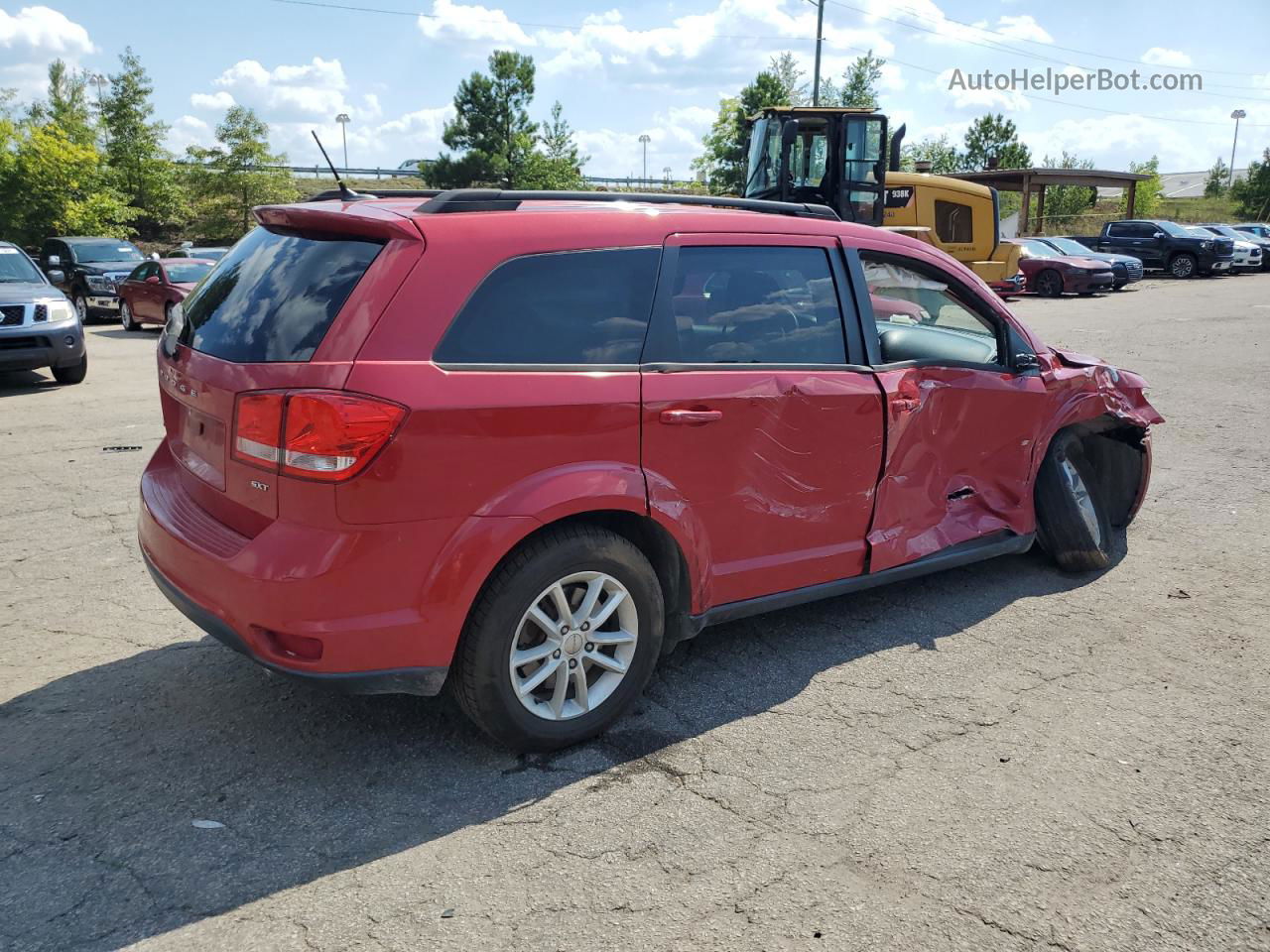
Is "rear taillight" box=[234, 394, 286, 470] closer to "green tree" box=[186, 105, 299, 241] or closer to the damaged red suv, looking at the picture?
the damaged red suv

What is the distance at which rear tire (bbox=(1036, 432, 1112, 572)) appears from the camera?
17.2 feet

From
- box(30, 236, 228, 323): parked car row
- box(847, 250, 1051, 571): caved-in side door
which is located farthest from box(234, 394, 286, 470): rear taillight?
box(30, 236, 228, 323): parked car row

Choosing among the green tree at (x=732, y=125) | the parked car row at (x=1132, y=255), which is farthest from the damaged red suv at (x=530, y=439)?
the green tree at (x=732, y=125)

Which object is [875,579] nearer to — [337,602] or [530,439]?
[530,439]

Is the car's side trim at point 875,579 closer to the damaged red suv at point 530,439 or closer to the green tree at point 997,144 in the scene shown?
the damaged red suv at point 530,439

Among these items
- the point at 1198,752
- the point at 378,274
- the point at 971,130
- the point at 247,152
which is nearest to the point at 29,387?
the point at 378,274

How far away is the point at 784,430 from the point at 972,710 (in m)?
1.26

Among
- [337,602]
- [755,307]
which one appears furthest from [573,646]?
[755,307]

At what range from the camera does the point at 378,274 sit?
10.4 ft

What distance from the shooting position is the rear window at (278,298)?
10.4 ft

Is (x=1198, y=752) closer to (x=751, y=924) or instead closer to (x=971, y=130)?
(x=751, y=924)

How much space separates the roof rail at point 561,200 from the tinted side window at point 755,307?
28 centimetres

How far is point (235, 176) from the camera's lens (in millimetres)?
40000

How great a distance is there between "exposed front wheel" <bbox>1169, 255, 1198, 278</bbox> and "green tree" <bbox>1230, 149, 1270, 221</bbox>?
31160mm
